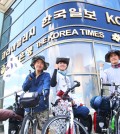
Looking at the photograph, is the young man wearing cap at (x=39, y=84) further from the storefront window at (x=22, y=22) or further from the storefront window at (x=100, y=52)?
the storefront window at (x=22, y=22)

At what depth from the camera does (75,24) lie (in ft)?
31.5

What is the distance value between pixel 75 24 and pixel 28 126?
240 inches

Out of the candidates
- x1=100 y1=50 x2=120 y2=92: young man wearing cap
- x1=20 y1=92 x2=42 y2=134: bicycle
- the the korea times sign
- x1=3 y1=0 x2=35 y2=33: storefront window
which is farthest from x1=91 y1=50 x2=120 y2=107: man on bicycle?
x1=3 y1=0 x2=35 y2=33: storefront window

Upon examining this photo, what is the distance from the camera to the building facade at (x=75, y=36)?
29.7 ft

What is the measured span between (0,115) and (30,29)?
23.8 feet

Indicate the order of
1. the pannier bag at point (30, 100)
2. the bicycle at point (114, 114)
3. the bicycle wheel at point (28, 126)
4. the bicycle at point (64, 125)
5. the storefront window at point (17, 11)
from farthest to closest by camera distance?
the storefront window at point (17, 11), the pannier bag at point (30, 100), the bicycle at point (114, 114), the bicycle wheel at point (28, 126), the bicycle at point (64, 125)

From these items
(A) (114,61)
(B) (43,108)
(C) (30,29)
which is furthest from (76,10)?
(B) (43,108)

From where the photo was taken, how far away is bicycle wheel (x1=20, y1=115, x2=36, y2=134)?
3908 mm

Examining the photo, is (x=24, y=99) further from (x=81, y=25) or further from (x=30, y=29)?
(x=30, y=29)

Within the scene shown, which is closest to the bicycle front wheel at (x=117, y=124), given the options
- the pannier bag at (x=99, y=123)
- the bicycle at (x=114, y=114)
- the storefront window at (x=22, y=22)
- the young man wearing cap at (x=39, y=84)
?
the bicycle at (x=114, y=114)

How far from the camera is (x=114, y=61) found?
4.91 metres

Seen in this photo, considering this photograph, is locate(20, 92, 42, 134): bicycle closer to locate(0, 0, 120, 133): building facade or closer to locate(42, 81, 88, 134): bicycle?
locate(42, 81, 88, 134): bicycle

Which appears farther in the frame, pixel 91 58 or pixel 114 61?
pixel 91 58

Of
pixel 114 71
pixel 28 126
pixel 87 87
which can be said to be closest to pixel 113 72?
pixel 114 71
